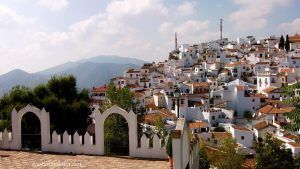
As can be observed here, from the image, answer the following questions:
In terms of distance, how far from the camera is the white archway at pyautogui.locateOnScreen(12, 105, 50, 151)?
13031 mm

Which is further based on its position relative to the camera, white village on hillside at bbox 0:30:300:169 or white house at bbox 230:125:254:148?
white house at bbox 230:125:254:148

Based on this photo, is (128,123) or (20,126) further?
(20,126)

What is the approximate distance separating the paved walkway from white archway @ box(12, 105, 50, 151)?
25.7 inches

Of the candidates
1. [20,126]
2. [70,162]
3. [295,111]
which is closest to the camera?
[295,111]

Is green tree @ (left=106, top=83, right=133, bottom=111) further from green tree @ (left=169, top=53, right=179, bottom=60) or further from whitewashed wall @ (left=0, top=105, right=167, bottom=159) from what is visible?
green tree @ (left=169, top=53, right=179, bottom=60)

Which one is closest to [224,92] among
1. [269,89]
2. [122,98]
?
[269,89]

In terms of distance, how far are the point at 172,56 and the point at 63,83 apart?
80.9 m

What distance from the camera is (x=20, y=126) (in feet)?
43.7

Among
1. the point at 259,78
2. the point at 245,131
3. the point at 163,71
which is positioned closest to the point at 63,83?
the point at 245,131

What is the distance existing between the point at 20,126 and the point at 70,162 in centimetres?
290

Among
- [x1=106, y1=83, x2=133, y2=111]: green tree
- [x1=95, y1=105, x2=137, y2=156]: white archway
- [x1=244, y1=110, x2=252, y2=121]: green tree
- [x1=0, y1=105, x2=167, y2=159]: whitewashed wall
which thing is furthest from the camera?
[x1=244, y1=110, x2=252, y2=121]: green tree

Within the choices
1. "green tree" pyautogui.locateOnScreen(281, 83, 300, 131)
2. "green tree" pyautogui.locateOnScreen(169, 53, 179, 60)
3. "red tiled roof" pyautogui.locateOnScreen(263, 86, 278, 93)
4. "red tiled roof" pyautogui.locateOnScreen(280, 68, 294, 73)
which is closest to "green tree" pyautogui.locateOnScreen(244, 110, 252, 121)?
"red tiled roof" pyautogui.locateOnScreen(263, 86, 278, 93)

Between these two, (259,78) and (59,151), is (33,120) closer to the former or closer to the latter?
(59,151)

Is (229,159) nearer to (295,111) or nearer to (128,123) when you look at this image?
(128,123)
